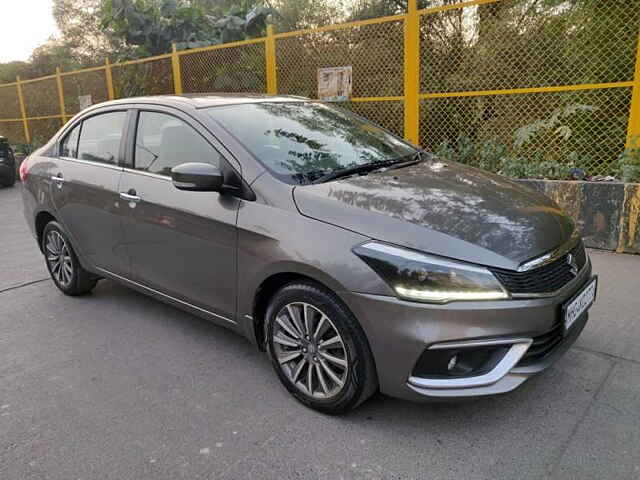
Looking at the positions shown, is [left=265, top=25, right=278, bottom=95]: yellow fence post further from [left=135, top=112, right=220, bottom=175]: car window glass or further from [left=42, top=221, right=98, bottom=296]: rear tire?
[left=135, top=112, right=220, bottom=175]: car window glass

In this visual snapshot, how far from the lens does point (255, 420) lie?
281cm

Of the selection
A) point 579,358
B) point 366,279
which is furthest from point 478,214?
point 579,358

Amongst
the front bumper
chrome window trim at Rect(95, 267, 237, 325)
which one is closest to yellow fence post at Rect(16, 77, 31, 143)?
chrome window trim at Rect(95, 267, 237, 325)

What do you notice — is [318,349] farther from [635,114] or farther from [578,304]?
[635,114]

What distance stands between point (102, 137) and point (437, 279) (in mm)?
2966

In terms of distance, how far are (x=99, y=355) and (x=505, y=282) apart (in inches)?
103

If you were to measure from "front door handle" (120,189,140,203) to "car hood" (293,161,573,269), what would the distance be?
132cm

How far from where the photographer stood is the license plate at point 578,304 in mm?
2609

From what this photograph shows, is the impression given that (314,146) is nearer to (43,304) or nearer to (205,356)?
(205,356)

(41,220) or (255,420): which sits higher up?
(41,220)

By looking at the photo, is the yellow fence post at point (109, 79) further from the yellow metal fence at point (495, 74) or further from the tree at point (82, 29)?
the tree at point (82, 29)

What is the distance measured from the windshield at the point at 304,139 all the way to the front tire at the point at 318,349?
684 millimetres

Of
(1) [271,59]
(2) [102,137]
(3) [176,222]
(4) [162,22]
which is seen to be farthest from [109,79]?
(3) [176,222]

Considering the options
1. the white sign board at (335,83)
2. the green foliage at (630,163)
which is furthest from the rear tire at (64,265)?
the green foliage at (630,163)
